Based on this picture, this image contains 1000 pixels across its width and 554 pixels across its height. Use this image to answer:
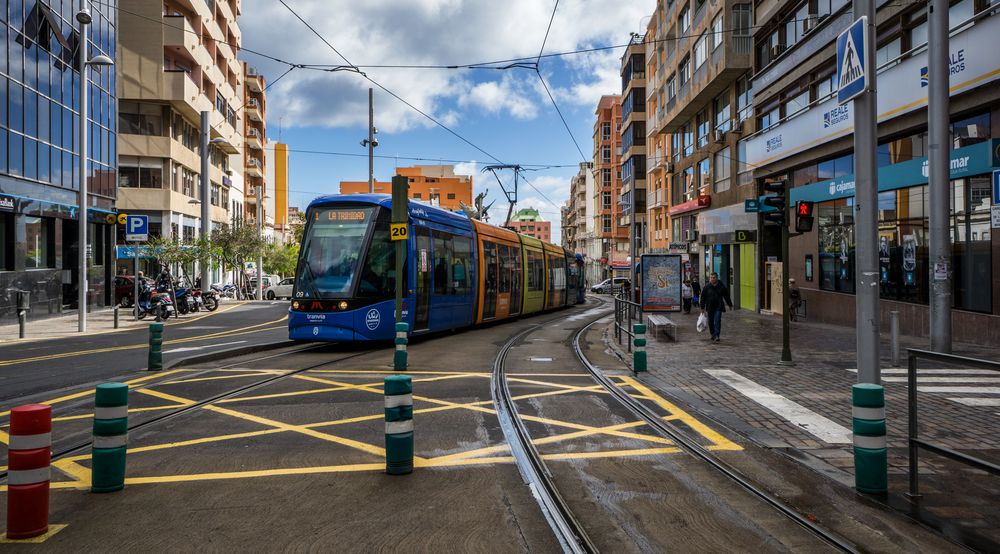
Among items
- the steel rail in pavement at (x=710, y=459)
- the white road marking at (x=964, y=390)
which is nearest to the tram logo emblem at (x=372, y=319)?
the steel rail in pavement at (x=710, y=459)

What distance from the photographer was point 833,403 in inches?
354

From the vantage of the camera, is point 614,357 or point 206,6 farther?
point 206,6

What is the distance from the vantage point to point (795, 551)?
13.9ft

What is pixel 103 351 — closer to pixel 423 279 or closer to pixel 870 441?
pixel 423 279

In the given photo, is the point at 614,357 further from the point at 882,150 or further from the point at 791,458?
the point at 882,150

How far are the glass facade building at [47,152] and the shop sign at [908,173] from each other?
892 inches

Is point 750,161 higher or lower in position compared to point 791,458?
higher

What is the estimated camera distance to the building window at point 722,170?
32.1 meters

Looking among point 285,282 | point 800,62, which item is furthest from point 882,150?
point 285,282

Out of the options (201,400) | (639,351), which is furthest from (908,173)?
(201,400)

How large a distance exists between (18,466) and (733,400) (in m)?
7.81

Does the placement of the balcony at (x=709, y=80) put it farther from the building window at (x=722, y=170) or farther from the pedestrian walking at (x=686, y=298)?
the pedestrian walking at (x=686, y=298)

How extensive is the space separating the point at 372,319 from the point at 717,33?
22.9 meters

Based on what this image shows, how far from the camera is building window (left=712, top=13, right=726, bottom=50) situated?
29.9m
